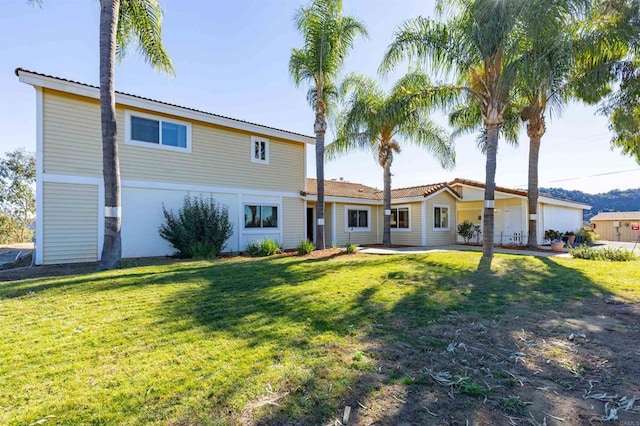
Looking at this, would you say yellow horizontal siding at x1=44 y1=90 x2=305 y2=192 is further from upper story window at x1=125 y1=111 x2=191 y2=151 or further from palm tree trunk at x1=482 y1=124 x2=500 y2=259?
palm tree trunk at x1=482 y1=124 x2=500 y2=259

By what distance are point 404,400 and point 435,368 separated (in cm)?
75

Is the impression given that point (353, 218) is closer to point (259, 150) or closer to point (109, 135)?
point (259, 150)

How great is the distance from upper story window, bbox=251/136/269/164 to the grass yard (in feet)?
27.7

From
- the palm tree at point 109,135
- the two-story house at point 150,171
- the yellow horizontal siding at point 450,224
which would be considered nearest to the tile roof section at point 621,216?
the yellow horizontal siding at point 450,224

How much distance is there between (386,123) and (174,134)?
26.8 ft

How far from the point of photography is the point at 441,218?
19.2 meters

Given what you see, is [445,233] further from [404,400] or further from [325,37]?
Result: [404,400]

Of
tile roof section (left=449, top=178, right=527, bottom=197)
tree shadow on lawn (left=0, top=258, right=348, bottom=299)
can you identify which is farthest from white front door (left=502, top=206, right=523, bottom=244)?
tree shadow on lawn (left=0, top=258, right=348, bottom=299)

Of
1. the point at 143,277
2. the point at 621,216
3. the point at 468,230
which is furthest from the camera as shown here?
the point at 621,216

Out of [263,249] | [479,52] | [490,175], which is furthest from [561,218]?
[263,249]

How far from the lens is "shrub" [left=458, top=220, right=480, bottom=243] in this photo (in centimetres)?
1928

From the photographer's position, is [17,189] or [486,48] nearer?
[486,48]

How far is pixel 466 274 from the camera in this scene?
8.32m

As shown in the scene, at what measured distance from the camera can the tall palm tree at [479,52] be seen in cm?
952
